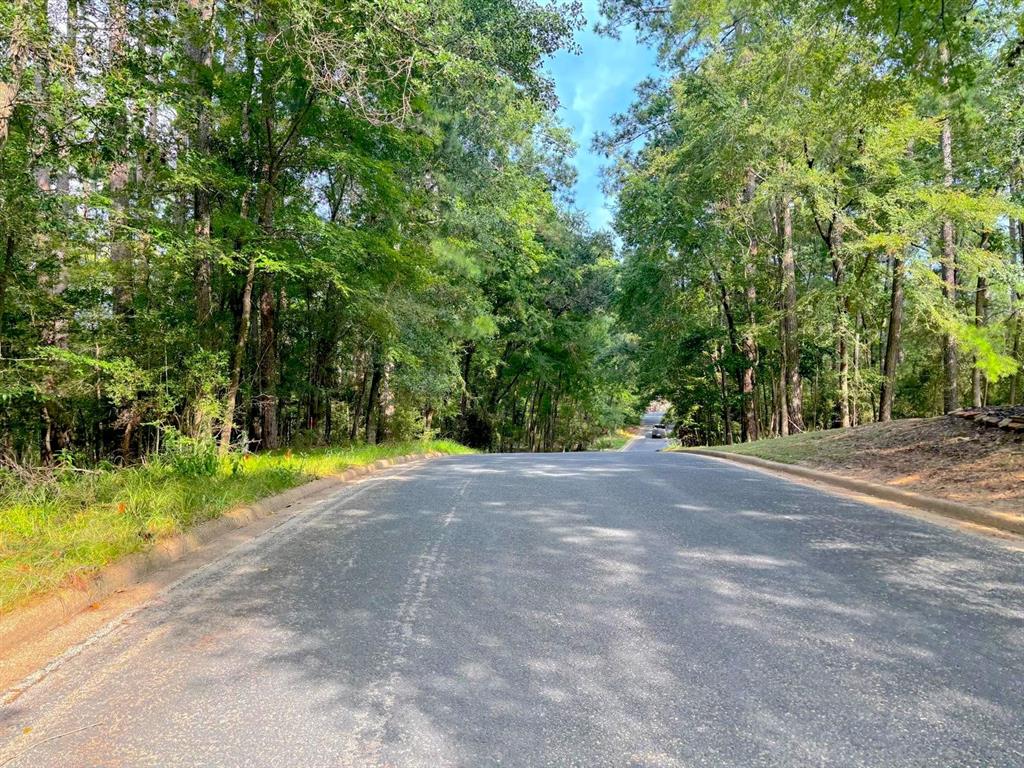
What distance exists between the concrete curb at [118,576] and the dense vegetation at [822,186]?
9.00 m

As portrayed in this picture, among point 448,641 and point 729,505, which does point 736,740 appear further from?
point 729,505

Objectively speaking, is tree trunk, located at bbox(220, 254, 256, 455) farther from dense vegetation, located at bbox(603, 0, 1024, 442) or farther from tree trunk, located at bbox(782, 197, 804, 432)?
tree trunk, located at bbox(782, 197, 804, 432)

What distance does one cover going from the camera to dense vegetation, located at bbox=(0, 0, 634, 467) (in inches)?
250

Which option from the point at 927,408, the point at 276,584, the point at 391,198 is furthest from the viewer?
the point at 927,408

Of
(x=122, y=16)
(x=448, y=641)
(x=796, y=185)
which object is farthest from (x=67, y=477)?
(x=796, y=185)

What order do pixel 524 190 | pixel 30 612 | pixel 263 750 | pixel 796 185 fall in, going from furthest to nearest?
pixel 524 190 → pixel 796 185 → pixel 30 612 → pixel 263 750

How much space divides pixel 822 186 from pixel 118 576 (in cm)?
1618

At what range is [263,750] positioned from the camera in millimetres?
2314

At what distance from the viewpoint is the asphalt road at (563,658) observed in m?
2.34

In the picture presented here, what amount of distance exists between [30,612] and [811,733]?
3.99 m

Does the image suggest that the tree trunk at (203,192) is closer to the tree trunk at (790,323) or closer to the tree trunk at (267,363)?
the tree trunk at (267,363)

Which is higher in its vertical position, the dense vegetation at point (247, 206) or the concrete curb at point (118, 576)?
the dense vegetation at point (247, 206)

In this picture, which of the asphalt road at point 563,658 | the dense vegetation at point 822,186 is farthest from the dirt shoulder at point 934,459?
the dense vegetation at point 822,186

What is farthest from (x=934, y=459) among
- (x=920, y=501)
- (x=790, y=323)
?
(x=790, y=323)
